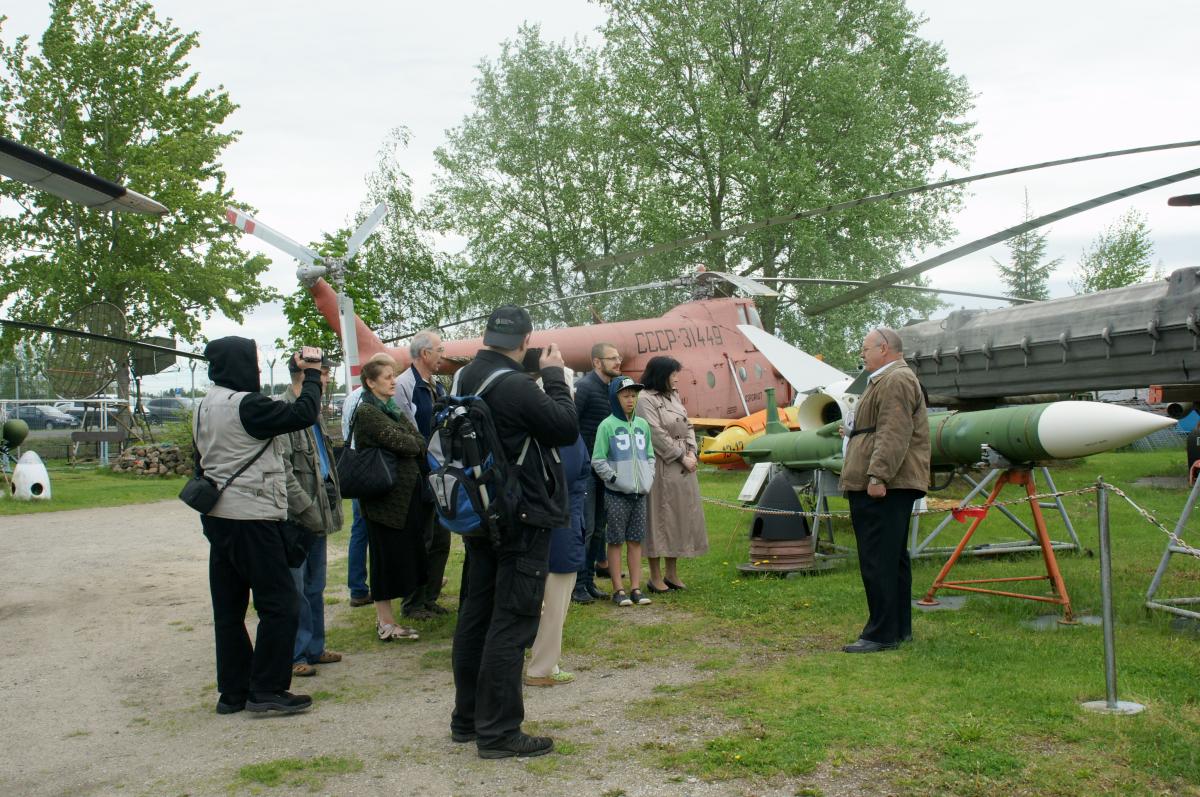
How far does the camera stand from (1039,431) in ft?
20.3

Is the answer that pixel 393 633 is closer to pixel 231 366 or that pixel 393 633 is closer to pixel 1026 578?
pixel 231 366

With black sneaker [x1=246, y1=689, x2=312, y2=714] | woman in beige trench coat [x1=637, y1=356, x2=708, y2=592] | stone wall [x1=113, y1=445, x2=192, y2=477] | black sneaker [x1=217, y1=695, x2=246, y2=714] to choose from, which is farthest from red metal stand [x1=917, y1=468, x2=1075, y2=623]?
stone wall [x1=113, y1=445, x2=192, y2=477]

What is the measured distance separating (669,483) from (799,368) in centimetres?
631

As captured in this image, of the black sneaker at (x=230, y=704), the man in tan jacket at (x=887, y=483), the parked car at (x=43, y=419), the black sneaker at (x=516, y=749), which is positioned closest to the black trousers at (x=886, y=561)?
the man in tan jacket at (x=887, y=483)

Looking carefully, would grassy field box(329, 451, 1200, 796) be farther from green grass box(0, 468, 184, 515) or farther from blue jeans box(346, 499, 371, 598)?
green grass box(0, 468, 184, 515)

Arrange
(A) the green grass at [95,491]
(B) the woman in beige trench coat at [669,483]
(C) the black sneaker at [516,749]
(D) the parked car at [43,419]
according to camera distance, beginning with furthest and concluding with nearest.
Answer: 1. (D) the parked car at [43,419]
2. (A) the green grass at [95,491]
3. (B) the woman in beige trench coat at [669,483]
4. (C) the black sneaker at [516,749]

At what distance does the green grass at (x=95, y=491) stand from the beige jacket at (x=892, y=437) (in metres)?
13.7

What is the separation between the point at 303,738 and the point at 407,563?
6.16 feet

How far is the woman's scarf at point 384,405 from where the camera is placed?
614 cm

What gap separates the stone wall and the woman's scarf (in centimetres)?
1709

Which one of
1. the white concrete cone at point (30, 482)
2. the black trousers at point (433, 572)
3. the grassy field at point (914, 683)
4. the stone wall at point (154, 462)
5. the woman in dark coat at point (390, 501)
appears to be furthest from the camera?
the stone wall at point (154, 462)

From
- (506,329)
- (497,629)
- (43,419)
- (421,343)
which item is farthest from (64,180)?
(43,419)

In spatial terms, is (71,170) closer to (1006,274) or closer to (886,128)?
(886,128)

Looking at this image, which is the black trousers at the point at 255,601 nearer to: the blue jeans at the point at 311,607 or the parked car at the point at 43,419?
the blue jeans at the point at 311,607
